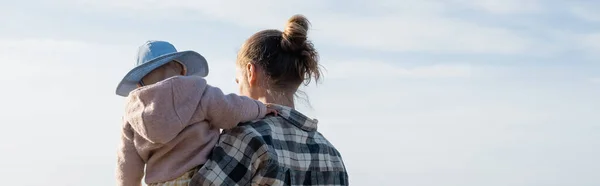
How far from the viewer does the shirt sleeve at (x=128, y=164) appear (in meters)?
3.90

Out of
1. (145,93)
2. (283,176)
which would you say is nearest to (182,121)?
(145,93)

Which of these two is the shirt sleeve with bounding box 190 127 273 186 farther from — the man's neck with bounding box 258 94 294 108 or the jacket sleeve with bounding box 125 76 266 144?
the man's neck with bounding box 258 94 294 108

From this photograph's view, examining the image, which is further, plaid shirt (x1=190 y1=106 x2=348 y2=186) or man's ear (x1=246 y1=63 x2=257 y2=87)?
man's ear (x1=246 y1=63 x2=257 y2=87)

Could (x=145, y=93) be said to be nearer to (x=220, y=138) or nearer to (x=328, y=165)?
(x=220, y=138)

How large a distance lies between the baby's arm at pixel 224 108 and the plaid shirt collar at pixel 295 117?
0.86 feet

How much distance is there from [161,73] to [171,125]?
37 cm

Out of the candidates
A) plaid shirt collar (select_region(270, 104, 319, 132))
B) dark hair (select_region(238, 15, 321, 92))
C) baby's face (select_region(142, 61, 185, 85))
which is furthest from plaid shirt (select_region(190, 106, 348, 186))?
baby's face (select_region(142, 61, 185, 85))

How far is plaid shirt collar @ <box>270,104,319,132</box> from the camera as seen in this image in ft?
13.9

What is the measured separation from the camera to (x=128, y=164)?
3.91 metres

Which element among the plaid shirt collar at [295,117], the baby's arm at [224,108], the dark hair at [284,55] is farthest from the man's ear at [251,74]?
the baby's arm at [224,108]

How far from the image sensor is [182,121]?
3830mm

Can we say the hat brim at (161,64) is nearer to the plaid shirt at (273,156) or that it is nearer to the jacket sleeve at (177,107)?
the jacket sleeve at (177,107)

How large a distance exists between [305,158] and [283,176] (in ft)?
0.77

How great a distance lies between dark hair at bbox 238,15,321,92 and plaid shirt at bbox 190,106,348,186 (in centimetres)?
13
